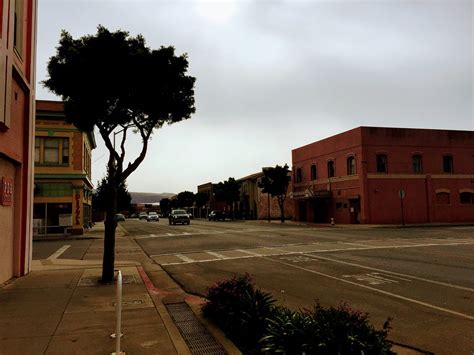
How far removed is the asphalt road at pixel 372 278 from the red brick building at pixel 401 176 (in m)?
21.4

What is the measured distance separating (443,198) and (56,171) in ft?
119

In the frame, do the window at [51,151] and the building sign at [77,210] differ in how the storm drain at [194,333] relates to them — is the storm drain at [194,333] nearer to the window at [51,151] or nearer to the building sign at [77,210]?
the building sign at [77,210]

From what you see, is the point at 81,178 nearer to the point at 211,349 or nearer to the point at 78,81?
the point at 78,81

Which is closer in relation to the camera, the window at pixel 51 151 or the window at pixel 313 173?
the window at pixel 51 151

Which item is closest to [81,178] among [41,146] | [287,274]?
[41,146]

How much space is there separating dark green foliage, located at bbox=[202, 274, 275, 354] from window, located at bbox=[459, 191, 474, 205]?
4303cm

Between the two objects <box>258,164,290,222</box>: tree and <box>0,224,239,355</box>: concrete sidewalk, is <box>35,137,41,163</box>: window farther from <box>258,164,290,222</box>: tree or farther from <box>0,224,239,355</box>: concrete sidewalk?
<box>258,164,290,222</box>: tree

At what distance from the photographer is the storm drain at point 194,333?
5.56m

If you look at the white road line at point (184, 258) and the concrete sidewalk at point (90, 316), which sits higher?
the concrete sidewalk at point (90, 316)

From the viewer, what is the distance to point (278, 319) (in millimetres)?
5094

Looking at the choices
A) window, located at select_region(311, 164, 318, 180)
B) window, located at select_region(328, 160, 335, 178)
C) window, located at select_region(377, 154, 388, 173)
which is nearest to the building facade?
window, located at select_region(377, 154, 388, 173)

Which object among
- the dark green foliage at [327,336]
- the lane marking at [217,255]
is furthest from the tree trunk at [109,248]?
the dark green foliage at [327,336]

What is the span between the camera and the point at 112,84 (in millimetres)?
10945

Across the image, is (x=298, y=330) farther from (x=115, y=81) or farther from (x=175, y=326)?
(x=115, y=81)
